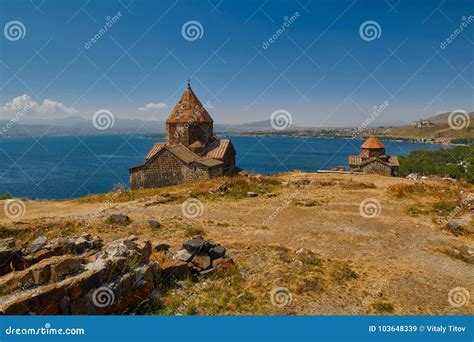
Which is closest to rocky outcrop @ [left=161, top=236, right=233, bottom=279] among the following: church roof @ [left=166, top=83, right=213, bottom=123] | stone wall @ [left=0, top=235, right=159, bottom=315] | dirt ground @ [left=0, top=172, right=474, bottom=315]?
dirt ground @ [left=0, top=172, right=474, bottom=315]

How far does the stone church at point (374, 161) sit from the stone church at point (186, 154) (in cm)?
1671

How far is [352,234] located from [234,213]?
5641mm

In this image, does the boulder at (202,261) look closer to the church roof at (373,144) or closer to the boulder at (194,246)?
the boulder at (194,246)

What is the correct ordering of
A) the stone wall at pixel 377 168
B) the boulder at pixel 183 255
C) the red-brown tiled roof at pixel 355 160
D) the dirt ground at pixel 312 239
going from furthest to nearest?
the red-brown tiled roof at pixel 355 160 → the stone wall at pixel 377 168 → the boulder at pixel 183 255 → the dirt ground at pixel 312 239

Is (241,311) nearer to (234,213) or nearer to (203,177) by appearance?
(234,213)

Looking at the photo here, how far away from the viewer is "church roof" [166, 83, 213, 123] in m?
28.6

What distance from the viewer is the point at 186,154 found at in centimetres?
2705

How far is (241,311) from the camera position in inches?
270

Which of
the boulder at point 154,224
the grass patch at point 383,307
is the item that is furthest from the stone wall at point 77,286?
the boulder at point 154,224

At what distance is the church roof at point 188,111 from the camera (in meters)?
28.6

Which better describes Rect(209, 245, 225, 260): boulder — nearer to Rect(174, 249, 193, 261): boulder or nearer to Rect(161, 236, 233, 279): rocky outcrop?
Rect(161, 236, 233, 279): rocky outcrop

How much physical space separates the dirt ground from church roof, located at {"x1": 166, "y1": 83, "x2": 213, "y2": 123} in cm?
877

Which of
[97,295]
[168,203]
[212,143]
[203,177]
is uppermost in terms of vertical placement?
[212,143]

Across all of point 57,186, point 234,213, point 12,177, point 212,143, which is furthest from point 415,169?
point 12,177
